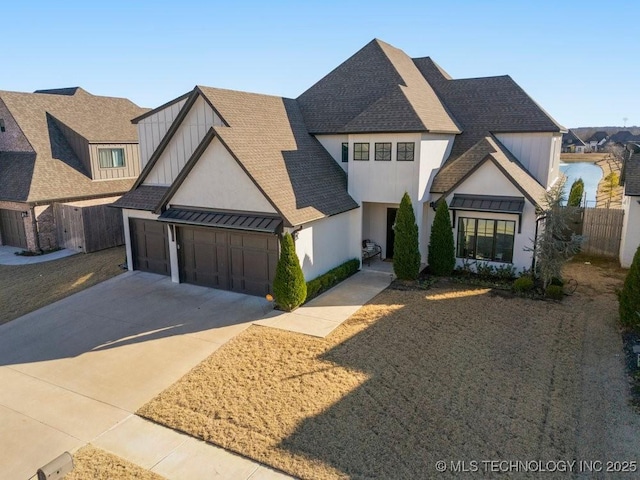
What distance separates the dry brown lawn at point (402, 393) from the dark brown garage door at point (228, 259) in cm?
284

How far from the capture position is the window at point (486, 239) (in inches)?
702

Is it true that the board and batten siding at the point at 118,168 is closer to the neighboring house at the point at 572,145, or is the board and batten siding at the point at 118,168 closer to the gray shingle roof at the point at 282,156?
the gray shingle roof at the point at 282,156

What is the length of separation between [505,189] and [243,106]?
425 inches

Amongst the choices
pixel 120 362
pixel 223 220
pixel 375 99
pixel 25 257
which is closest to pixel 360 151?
pixel 375 99

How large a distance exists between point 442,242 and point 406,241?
5.48 ft

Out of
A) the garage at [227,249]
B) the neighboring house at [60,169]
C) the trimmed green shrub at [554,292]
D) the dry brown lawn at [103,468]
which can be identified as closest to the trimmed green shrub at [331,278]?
the garage at [227,249]

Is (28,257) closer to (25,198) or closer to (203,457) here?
(25,198)

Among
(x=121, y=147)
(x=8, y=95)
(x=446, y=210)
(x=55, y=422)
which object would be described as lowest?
(x=55, y=422)

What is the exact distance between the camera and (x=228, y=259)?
16.7m

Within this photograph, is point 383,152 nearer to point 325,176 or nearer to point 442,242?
point 325,176

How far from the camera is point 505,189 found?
1767cm

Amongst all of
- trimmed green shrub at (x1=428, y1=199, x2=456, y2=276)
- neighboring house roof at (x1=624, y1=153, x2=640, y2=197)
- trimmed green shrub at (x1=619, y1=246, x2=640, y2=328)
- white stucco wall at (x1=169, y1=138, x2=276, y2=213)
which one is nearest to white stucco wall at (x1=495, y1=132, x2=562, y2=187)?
neighboring house roof at (x1=624, y1=153, x2=640, y2=197)

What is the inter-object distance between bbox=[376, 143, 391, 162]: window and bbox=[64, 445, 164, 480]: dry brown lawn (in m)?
13.7

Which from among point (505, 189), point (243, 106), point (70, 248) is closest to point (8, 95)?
point (70, 248)
